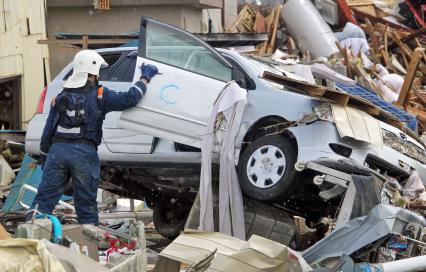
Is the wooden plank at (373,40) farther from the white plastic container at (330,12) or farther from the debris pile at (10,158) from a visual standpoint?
the debris pile at (10,158)

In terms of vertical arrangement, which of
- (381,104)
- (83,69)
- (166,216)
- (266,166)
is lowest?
(166,216)

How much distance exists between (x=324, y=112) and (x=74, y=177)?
8.35ft

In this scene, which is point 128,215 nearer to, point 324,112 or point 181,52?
point 181,52

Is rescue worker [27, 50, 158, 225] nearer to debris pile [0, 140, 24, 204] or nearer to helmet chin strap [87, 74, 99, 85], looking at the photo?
helmet chin strap [87, 74, 99, 85]

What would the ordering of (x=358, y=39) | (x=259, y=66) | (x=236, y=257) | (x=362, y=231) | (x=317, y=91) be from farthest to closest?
(x=358, y=39) < (x=259, y=66) < (x=317, y=91) < (x=362, y=231) < (x=236, y=257)

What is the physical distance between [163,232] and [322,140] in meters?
2.76

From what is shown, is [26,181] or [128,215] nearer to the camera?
[128,215]

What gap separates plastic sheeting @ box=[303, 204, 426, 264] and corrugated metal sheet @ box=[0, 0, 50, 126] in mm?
10232

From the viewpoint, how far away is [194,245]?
20.2 feet

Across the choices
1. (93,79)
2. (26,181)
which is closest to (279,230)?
(93,79)

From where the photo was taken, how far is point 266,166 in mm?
8625

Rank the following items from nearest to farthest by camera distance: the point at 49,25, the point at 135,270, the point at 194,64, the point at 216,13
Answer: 1. the point at 135,270
2. the point at 194,64
3. the point at 49,25
4. the point at 216,13

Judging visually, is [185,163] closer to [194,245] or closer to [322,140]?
[322,140]

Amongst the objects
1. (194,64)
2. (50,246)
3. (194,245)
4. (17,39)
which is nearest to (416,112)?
(17,39)
